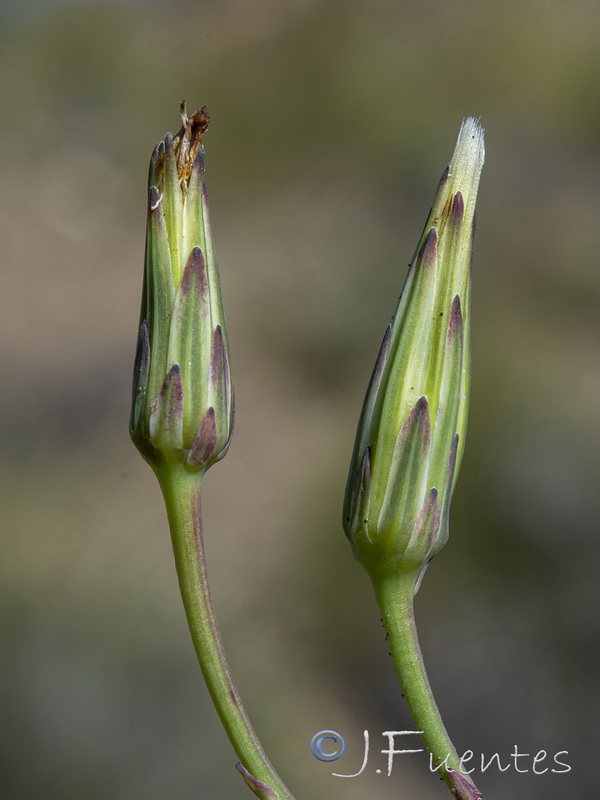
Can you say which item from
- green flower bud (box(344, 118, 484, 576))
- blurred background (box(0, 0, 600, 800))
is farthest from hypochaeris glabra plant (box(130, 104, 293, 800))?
blurred background (box(0, 0, 600, 800))

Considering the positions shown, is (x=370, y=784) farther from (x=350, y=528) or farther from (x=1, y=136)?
(x=1, y=136)

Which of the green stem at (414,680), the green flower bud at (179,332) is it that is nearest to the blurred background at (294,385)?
the green stem at (414,680)

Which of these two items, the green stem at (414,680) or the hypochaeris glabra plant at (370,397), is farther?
the hypochaeris glabra plant at (370,397)

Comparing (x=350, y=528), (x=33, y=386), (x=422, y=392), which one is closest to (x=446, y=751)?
(x=350, y=528)

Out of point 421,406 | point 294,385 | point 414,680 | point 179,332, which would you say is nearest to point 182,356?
point 179,332

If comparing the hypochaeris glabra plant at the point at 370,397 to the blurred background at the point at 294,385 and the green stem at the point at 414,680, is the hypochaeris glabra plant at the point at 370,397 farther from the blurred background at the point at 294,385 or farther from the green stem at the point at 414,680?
the blurred background at the point at 294,385

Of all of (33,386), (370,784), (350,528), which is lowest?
(370,784)

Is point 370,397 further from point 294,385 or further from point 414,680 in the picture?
point 294,385
